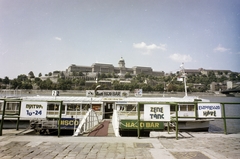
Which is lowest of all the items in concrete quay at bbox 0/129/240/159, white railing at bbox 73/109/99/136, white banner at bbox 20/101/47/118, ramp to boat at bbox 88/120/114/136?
ramp to boat at bbox 88/120/114/136

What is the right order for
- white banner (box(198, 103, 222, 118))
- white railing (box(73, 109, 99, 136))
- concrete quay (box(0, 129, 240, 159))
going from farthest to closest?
white railing (box(73, 109, 99, 136)), white banner (box(198, 103, 222, 118)), concrete quay (box(0, 129, 240, 159))

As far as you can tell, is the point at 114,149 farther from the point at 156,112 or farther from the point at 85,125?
the point at 85,125

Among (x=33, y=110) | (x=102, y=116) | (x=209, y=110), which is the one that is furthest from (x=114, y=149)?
(x=102, y=116)

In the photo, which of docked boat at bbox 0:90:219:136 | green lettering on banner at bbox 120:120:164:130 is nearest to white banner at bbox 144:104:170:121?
docked boat at bbox 0:90:219:136

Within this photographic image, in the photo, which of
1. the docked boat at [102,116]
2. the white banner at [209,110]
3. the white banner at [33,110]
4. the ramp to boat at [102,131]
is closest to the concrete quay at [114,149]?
the white banner at [33,110]

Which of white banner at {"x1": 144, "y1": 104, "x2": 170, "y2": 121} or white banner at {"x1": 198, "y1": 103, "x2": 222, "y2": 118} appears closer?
white banner at {"x1": 144, "y1": 104, "x2": 170, "y2": 121}

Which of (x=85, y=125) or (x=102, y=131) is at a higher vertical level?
(x=85, y=125)

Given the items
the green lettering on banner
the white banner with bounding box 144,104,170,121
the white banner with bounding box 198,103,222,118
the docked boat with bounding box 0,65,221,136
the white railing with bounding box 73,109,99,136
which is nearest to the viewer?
the white banner with bounding box 144,104,170,121

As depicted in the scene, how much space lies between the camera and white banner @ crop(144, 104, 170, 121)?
684 centimetres

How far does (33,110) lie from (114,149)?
3.99 meters

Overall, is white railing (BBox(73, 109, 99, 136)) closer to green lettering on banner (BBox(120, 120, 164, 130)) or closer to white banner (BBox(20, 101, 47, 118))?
white banner (BBox(20, 101, 47, 118))

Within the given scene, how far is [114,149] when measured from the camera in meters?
5.26

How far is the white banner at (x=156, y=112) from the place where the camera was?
6844 millimetres

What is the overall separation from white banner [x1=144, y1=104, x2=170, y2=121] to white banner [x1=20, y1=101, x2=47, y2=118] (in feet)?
13.8
